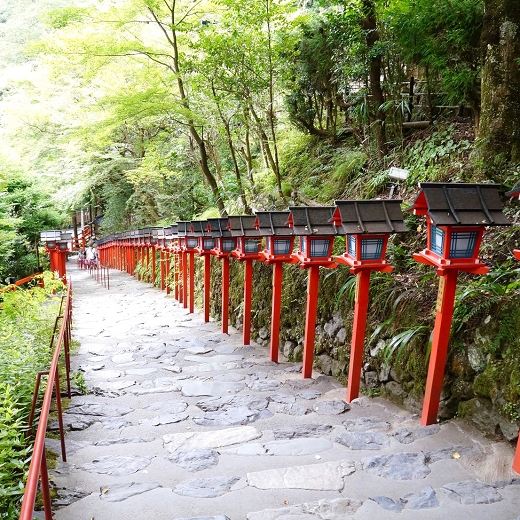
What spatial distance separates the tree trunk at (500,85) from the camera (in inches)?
248

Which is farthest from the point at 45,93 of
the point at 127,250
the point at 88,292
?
the point at 88,292

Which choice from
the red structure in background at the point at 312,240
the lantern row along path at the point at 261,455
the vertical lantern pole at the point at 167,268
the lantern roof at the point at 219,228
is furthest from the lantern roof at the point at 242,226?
the vertical lantern pole at the point at 167,268

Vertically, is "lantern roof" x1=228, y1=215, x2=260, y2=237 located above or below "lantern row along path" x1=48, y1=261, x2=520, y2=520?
above

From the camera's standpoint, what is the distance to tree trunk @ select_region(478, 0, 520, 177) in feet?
20.6

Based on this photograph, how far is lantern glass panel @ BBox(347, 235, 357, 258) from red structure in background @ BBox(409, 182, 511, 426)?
1123 millimetres

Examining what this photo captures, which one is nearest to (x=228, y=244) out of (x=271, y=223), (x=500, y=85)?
(x=271, y=223)

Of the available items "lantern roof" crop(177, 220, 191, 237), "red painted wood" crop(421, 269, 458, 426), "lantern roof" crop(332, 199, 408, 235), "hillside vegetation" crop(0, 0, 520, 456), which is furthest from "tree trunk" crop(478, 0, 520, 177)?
"lantern roof" crop(177, 220, 191, 237)

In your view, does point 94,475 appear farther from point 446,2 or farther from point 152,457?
point 446,2

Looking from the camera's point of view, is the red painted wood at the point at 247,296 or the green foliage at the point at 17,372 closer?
the green foliage at the point at 17,372

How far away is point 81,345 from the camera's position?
1000 cm

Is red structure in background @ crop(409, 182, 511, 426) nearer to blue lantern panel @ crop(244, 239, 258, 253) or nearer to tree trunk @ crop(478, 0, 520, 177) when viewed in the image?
tree trunk @ crop(478, 0, 520, 177)

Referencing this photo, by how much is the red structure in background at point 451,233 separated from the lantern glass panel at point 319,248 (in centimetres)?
217

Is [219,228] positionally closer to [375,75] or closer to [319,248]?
[319,248]

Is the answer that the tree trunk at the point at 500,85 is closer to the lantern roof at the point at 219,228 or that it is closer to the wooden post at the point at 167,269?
the lantern roof at the point at 219,228
